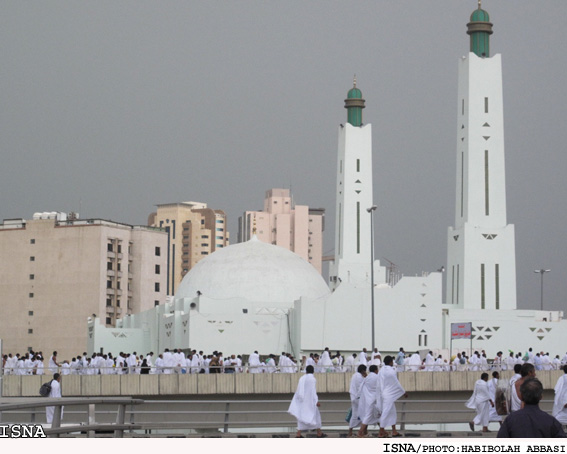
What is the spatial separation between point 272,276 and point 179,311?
18.5 ft

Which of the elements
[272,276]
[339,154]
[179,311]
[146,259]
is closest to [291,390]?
[179,311]

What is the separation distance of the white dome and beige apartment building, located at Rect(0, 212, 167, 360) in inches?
836

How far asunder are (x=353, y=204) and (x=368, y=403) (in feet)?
125

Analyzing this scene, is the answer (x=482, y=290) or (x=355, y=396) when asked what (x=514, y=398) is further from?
(x=482, y=290)

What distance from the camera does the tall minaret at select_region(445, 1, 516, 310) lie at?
49.2 meters

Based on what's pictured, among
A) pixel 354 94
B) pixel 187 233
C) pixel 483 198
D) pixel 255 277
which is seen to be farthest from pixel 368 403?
pixel 187 233

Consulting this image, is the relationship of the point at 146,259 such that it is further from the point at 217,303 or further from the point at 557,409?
the point at 557,409

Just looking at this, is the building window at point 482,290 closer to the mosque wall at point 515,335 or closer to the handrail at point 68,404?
the mosque wall at point 515,335

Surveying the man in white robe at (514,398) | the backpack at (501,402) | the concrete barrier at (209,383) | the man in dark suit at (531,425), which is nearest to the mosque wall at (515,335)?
the concrete barrier at (209,383)

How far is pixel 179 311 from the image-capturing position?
47.7 metres

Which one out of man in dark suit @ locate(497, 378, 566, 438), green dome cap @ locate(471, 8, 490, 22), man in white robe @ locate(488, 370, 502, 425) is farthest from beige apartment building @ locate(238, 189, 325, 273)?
man in dark suit @ locate(497, 378, 566, 438)

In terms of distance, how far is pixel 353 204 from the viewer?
183 ft

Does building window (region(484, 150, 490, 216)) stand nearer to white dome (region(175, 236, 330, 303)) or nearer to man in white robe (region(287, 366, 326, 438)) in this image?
white dome (region(175, 236, 330, 303))

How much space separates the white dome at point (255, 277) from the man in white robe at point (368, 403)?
31.3 m
